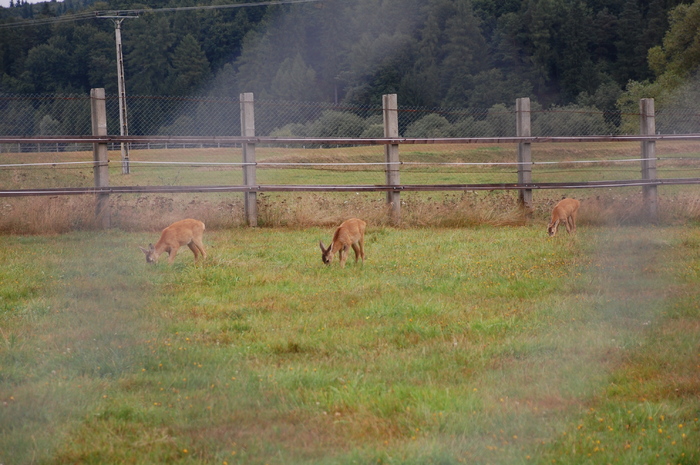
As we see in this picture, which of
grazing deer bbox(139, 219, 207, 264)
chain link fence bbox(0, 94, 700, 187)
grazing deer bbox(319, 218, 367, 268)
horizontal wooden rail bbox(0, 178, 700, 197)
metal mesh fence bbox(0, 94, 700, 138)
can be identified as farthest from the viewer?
chain link fence bbox(0, 94, 700, 187)

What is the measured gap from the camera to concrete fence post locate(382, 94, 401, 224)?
1439cm

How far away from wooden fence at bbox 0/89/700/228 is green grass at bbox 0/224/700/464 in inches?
143

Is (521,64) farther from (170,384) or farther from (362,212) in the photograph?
(170,384)

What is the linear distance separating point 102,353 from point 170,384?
95 cm

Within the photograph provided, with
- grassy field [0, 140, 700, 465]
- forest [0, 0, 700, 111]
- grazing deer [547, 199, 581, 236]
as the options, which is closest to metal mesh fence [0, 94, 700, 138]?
grazing deer [547, 199, 581, 236]

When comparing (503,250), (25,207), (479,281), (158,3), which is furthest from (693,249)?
(158,3)

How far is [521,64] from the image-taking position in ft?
176

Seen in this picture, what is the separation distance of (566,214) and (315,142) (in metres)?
4.36

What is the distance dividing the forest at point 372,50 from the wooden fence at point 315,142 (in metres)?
25.0

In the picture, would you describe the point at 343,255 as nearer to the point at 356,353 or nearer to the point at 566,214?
the point at 356,353

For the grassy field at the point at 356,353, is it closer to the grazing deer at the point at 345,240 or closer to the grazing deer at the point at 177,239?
the grazing deer at the point at 177,239

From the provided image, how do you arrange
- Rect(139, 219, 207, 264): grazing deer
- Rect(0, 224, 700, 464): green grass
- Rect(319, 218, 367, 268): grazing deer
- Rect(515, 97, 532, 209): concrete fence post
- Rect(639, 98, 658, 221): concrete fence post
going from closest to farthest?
Rect(0, 224, 700, 464): green grass, Rect(319, 218, 367, 268): grazing deer, Rect(139, 219, 207, 264): grazing deer, Rect(515, 97, 532, 209): concrete fence post, Rect(639, 98, 658, 221): concrete fence post

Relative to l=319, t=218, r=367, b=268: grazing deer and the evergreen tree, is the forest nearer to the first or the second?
the evergreen tree

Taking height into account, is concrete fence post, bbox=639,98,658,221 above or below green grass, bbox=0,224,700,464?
above
